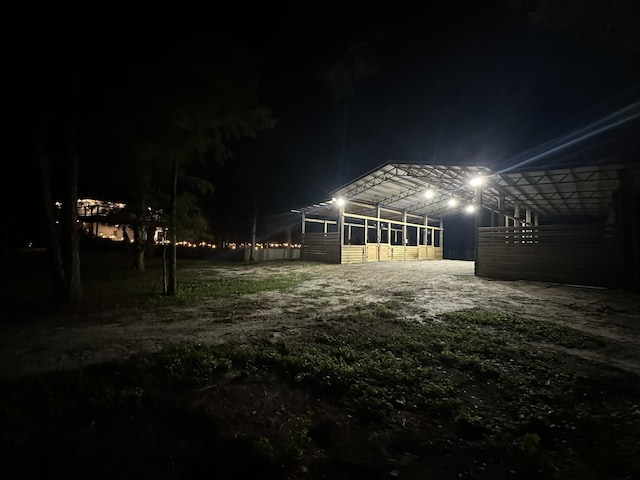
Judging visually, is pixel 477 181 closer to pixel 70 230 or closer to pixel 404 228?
pixel 404 228

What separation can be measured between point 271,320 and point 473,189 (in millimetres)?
16187

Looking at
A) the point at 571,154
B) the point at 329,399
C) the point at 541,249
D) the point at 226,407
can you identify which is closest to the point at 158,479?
the point at 226,407

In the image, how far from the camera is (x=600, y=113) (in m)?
10.4

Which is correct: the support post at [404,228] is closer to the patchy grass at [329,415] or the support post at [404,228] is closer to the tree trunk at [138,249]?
the tree trunk at [138,249]

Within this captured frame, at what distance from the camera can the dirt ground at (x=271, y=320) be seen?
3.78m

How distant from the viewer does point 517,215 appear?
57.4ft

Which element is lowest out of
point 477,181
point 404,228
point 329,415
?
point 329,415

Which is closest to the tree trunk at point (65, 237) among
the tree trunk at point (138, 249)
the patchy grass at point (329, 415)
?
the patchy grass at point (329, 415)

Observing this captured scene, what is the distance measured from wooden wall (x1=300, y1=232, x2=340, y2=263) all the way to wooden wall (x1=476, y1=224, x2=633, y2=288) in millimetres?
9600

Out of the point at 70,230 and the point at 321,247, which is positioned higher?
the point at 70,230

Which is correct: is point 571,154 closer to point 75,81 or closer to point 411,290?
point 411,290

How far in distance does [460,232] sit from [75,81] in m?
30.9

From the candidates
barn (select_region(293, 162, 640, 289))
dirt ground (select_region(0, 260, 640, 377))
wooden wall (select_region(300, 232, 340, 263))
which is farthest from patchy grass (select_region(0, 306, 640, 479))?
wooden wall (select_region(300, 232, 340, 263))

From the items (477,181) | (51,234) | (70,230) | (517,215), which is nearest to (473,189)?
(517,215)
